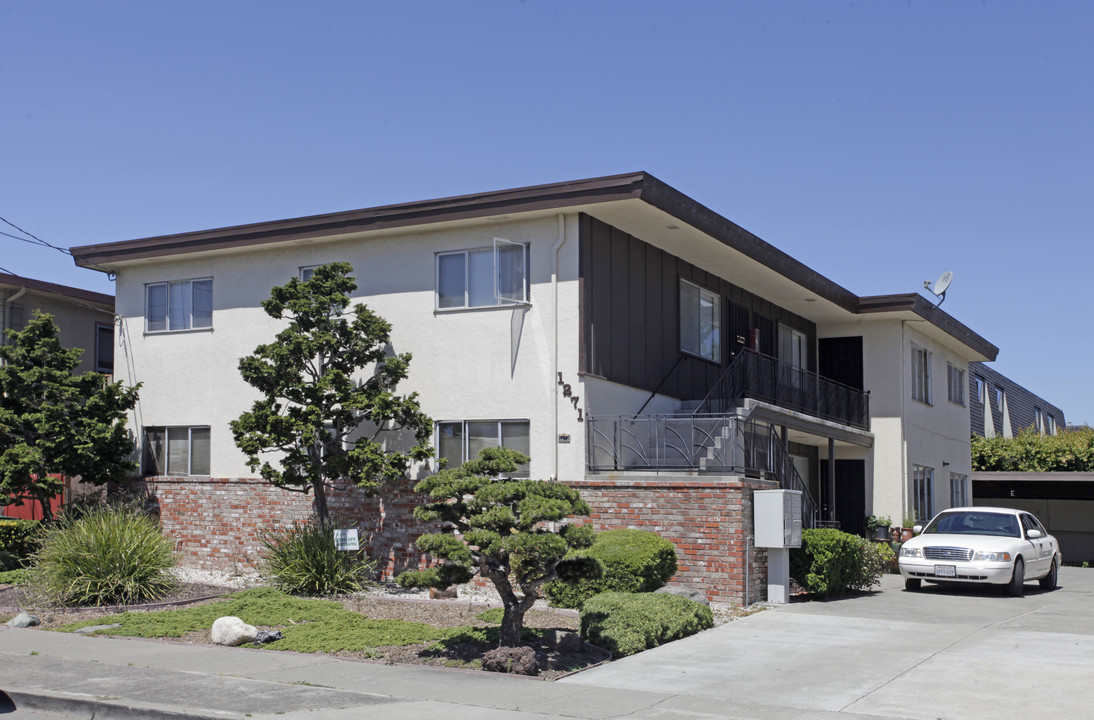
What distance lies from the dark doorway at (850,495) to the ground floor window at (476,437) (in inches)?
413

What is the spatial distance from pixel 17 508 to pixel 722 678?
18676 mm

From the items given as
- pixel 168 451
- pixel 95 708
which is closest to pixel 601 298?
pixel 168 451

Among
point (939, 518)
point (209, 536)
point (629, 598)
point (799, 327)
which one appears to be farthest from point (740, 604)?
point (799, 327)

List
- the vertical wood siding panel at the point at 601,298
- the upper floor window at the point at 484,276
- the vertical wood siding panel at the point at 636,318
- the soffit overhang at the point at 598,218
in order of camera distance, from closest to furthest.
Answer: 1. the soffit overhang at the point at 598,218
2. the vertical wood siding panel at the point at 601,298
3. the upper floor window at the point at 484,276
4. the vertical wood siding panel at the point at 636,318

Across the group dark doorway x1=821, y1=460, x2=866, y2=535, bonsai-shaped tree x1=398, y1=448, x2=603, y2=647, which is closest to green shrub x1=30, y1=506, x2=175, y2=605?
bonsai-shaped tree x1=398, y1=448, x2=603, y2=647

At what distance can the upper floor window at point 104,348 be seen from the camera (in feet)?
86.5

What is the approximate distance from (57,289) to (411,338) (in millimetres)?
10720

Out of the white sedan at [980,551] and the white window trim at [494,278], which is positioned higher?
the white window trim at [494,278]

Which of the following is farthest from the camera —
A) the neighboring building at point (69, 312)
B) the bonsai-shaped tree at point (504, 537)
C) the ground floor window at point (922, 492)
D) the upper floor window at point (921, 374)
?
the upper floor window at point (921, 374)

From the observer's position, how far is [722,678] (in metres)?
10.4

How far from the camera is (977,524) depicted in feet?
62.2

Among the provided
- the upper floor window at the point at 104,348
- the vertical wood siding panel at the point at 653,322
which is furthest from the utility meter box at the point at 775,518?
the upper floor window at the point at 104,348

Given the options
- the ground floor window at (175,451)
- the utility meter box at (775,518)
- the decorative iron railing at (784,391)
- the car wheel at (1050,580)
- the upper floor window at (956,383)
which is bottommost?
the car wheel at (1050,580)

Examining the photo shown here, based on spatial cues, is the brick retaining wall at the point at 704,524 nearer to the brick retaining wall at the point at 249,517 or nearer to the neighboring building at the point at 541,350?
the neighboring building at the point at 541,350
